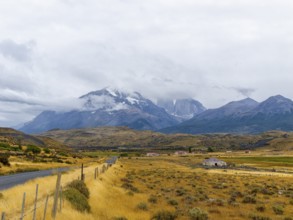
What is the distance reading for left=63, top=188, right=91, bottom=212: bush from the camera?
19.5 meters

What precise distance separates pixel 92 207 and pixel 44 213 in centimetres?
720

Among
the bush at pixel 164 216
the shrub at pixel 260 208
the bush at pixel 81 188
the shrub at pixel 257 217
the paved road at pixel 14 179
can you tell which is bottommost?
the shrub at pixel 260 208

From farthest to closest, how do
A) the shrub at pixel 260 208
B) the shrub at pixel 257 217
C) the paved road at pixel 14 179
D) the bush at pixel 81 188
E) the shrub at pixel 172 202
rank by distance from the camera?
the paved road at pixel 14 179
the shrub at pixel 172 202
the shrub at pixel 260 208
the bush at pixel 81 188
the shrub at pixel 257 217

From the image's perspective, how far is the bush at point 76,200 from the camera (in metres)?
19.5

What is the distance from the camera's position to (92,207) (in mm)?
21844

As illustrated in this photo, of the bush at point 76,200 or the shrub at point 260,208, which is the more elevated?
the bush at point 76,200

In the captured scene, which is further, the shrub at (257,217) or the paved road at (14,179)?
the paved road at (14,179)

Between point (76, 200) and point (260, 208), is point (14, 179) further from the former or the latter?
point (260, 208)

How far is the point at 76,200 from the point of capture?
20.2 metres

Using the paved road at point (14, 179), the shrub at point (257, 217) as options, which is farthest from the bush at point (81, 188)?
the shrub at point (257, 217)

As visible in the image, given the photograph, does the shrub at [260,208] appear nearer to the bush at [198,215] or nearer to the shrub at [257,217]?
the shrub at [257,217]

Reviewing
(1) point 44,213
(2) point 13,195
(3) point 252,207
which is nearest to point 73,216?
(1) point 44,213

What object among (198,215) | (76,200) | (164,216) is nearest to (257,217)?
(198,215)

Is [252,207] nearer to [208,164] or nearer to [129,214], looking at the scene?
[129,214]
